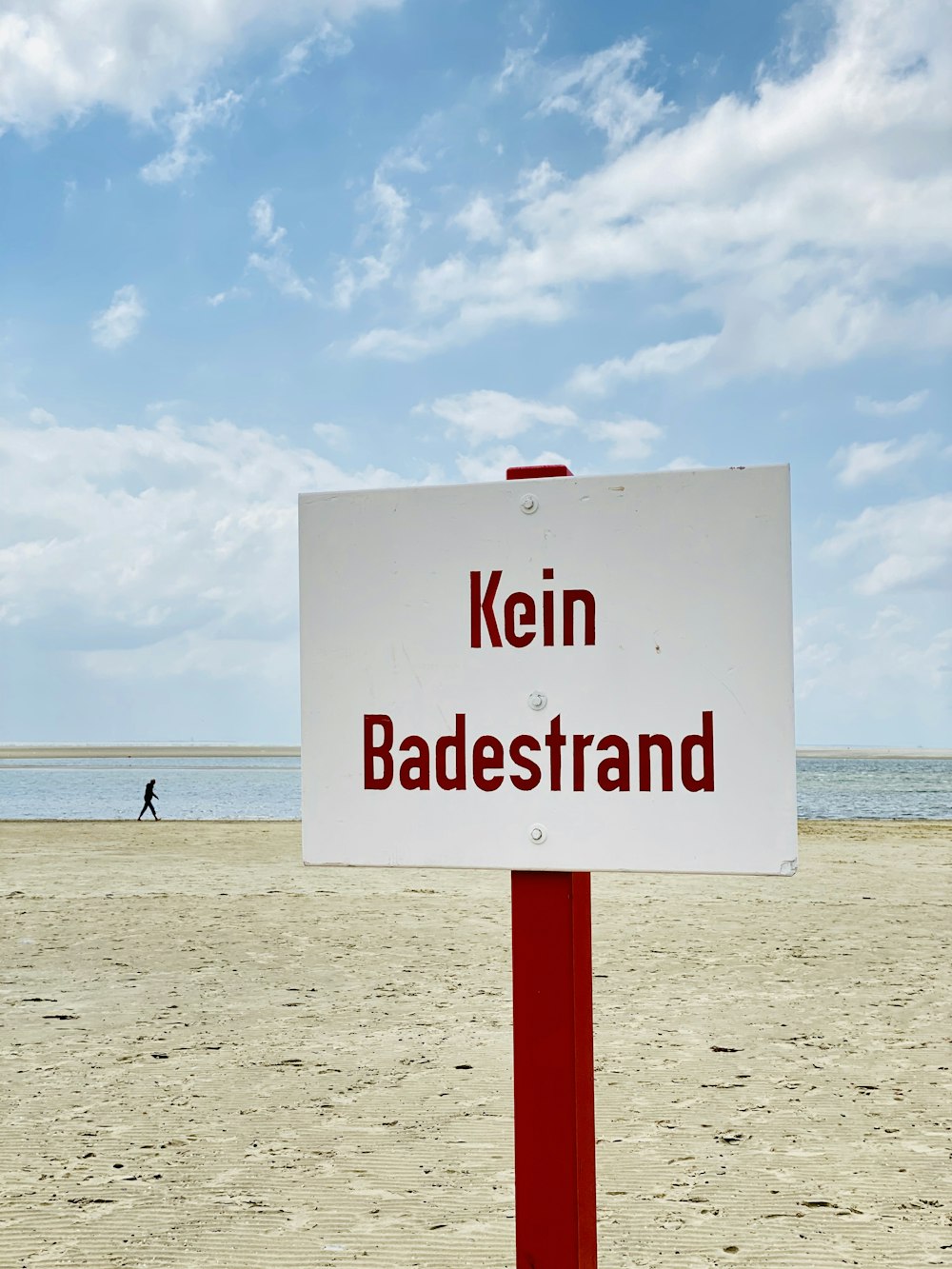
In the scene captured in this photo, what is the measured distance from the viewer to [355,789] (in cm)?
203

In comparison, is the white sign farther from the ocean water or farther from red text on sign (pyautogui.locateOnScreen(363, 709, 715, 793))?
the ocean water

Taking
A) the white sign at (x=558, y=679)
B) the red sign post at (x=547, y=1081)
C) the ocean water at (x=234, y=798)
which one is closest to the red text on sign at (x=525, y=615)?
the white sign at (x=558, y=679)

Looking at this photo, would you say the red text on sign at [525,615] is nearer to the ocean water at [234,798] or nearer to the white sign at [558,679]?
the white sign at [558,679]

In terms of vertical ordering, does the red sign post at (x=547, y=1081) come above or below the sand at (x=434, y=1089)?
above

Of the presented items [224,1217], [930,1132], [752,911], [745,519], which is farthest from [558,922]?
[752,911]

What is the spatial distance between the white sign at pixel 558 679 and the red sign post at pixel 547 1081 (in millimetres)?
99

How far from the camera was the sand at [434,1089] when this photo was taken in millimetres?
4309

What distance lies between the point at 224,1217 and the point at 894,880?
13.1m

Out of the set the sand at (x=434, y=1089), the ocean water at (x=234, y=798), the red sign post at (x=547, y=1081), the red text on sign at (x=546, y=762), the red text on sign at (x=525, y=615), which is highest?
the red text on sign at (x=525, y=615)

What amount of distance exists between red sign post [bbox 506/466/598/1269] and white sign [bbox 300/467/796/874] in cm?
10

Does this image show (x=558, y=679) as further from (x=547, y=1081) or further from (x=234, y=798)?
(x=234, y=798)

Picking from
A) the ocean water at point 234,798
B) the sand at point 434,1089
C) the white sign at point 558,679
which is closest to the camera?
the white sign at point 558,679

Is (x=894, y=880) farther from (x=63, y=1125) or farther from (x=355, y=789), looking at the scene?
(x=355, y=789)

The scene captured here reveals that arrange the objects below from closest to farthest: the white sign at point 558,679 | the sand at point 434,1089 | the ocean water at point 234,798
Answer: the white sign at point 558,679
the sand at point 434,1089
the ocean water at point 234,798
